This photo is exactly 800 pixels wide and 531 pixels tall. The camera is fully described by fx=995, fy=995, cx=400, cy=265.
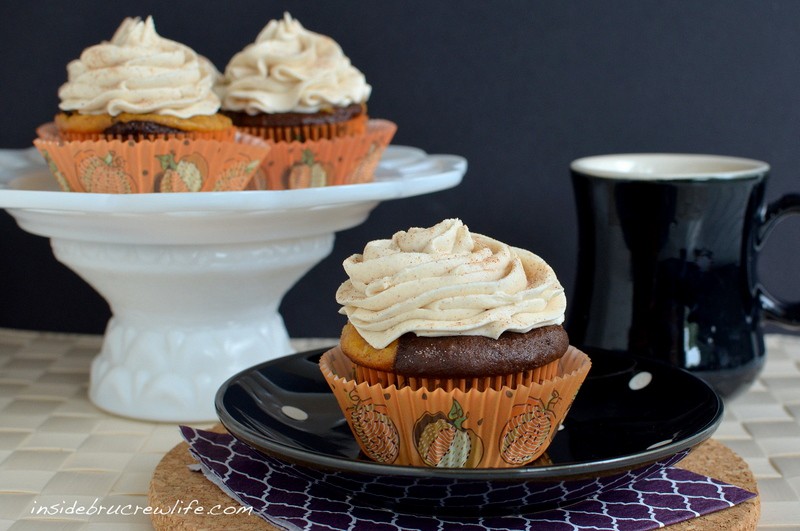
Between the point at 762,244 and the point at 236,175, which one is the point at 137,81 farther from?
the point at 762,244

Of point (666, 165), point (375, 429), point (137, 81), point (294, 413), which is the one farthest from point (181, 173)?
point (666, 165)

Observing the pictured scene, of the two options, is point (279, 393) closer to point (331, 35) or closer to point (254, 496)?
point (254, 496)

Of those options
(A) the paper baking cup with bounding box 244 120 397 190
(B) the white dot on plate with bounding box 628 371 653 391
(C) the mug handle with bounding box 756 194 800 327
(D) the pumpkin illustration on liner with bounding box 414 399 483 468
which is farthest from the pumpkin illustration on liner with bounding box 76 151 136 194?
(C) the mug handle with bounding box 756 194 800 327

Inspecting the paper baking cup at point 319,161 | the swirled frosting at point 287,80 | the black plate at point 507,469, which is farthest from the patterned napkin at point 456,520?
the swirled frosting at point 287,80

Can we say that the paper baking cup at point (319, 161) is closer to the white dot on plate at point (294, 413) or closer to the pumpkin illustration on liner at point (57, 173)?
the pumpkin illustration on liner at point (57, 173)

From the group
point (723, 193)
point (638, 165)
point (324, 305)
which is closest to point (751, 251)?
point (723, 193)

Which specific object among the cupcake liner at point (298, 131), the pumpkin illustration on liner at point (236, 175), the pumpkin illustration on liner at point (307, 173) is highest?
the cupcake liner at point (298, 131)
